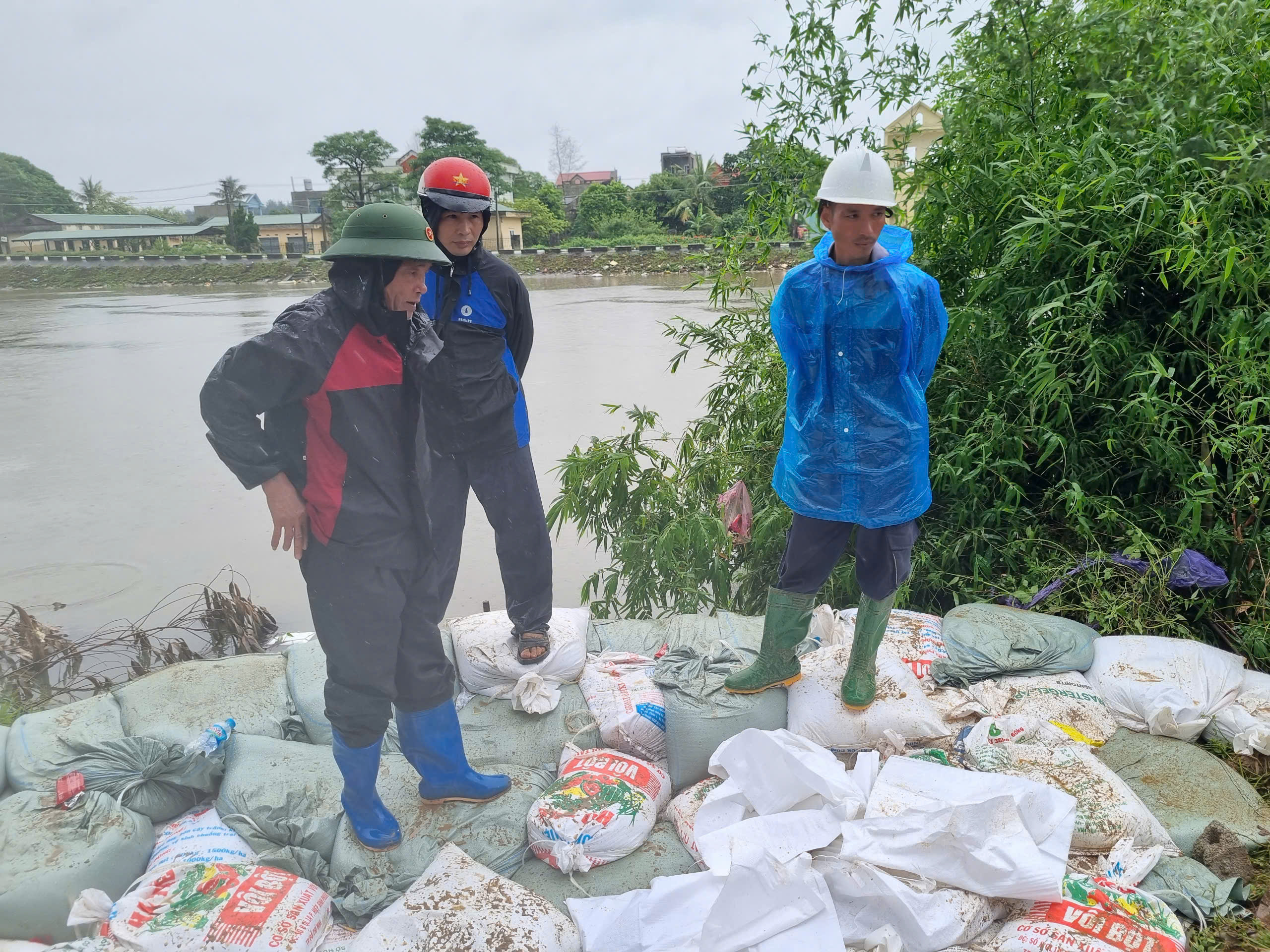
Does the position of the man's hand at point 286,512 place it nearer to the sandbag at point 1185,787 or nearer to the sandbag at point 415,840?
the sandbag at point 415,840

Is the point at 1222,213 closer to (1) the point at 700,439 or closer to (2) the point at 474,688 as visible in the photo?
(1) the point at 700,439

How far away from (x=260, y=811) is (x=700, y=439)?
220 centimetres

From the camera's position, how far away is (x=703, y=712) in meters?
2.16

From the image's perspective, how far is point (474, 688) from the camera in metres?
2.42

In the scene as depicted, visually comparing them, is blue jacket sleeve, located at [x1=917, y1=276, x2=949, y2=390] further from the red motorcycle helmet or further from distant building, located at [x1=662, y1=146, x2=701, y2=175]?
distant building, located at [x1=662, y1=146, x2=701, y2=175]

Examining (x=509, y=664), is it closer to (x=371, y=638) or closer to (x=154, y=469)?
(x=371, y=638)

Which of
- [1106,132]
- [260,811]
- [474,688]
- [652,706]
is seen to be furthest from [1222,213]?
[260,811]

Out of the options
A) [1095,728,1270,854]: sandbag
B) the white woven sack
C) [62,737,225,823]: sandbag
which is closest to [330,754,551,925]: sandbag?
the white woven sack

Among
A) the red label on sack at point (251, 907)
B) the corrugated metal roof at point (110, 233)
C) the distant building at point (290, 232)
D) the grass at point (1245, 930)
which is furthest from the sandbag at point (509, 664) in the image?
the corrugated metal roof at point (110, 233)

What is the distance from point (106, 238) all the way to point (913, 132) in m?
7.00

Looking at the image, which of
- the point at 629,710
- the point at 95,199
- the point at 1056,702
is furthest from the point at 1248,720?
the point at 95,199

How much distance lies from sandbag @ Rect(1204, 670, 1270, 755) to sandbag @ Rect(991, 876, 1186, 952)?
68 cm

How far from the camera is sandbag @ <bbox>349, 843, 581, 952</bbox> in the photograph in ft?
5.16

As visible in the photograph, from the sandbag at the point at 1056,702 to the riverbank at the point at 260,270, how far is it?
1.54 metres
